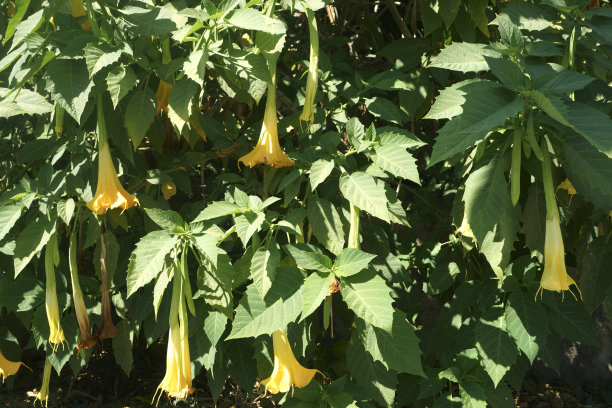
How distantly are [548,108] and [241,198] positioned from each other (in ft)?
2.35

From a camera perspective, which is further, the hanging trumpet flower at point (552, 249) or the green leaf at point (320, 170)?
the green leaf at point (320, 170)

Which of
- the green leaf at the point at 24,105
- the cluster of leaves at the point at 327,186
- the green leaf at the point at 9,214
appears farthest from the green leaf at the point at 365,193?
the green leaf at the point at 9,214

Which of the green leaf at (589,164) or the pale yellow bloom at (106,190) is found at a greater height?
the green leaf at (589,164)

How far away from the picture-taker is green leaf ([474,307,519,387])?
1.67m

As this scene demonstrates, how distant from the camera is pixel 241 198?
1.48 metres

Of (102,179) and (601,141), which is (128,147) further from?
(601,141)

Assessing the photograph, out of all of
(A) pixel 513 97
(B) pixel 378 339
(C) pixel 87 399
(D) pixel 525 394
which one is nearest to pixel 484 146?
(A) pixel 513 97

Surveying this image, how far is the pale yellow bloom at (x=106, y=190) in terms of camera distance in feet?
5.38

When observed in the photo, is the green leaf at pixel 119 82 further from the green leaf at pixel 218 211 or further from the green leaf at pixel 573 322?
the green leaf at pixel 573 322

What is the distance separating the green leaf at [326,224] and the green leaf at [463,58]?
43 cm

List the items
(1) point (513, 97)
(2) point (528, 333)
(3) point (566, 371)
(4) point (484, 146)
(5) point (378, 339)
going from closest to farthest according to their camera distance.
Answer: (1) point (513, 97), (4) point (484, 146), (5) point (378, 339), (2) point (528, 333), (3) point (566, 371)

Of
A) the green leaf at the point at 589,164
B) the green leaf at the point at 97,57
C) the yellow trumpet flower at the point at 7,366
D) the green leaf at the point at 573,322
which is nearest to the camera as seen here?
the green leaf at the point at 589,164

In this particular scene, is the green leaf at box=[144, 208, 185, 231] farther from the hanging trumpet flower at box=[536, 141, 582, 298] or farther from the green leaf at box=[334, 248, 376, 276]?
the hanging trumpet flower at box=[536, 141, 582, 298]

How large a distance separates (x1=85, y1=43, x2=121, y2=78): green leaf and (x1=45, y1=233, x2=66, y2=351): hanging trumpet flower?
58 cm
